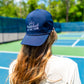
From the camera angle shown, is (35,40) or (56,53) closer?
(35,40)

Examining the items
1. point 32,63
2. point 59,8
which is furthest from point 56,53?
point 59,8

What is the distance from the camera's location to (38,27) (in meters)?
1.19

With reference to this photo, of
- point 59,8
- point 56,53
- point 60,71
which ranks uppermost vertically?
point 59,8

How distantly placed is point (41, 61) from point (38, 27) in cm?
31

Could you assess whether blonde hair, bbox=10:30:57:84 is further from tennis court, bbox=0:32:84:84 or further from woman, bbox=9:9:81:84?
tennis court, bbox=0:32:84:84

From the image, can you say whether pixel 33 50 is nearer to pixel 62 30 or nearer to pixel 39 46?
pixel 39 46

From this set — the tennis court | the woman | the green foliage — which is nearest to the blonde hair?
the woman

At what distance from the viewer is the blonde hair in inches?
45.8

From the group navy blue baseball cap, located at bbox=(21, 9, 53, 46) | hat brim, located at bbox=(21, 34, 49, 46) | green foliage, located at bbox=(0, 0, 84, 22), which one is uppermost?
green foliage, located at bbox=(0, 0, 84, 22)

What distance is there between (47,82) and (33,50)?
306 mm

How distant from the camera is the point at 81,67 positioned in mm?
4668

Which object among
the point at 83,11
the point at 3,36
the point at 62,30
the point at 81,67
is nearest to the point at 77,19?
the point at 83,11

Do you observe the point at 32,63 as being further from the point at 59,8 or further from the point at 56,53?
the point at 59,8

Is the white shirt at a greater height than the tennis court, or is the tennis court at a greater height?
the white shirt
